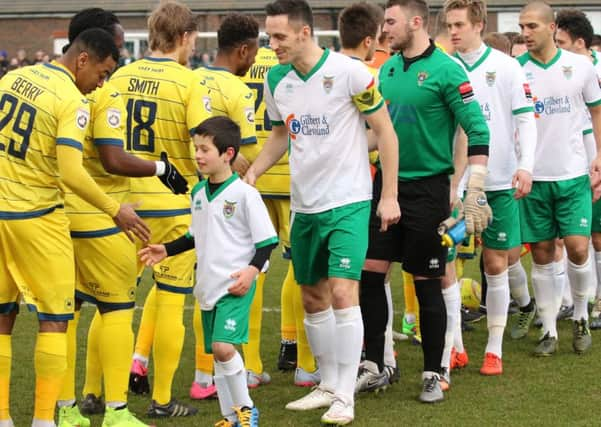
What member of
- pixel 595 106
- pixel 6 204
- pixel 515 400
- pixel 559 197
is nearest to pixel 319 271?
pixel 515 400

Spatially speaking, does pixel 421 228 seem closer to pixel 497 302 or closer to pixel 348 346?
pixel 348 346

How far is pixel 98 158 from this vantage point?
6.20 meters

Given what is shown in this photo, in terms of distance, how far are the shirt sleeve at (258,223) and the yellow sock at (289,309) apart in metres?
2.10

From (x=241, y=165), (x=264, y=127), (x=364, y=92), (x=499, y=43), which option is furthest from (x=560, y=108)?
(x=241, y=165)

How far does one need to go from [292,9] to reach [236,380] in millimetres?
2181

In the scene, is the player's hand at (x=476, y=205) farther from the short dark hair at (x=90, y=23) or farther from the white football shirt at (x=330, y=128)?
the short dark hair at (x=90, y=23)

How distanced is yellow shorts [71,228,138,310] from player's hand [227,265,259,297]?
0.73 metres

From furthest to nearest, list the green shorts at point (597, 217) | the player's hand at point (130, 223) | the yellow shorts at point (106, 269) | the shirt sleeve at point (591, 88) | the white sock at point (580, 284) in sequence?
1. the green shorts at point (597, 217)
2. the white sock at point (580, 284)
3. the shirt sleeve at point (591, 88)
4. the yellow shorts at point (106, 269)
5. the player's hand at point (130, 223)

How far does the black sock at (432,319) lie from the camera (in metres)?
6.83

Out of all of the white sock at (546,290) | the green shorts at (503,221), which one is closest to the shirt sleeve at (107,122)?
the green shorts at (503,221)

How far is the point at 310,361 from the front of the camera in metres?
7.55

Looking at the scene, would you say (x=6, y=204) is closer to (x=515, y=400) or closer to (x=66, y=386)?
(x=66, y=386)

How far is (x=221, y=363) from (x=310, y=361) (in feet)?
5.78

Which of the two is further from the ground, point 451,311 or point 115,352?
point 451,311
